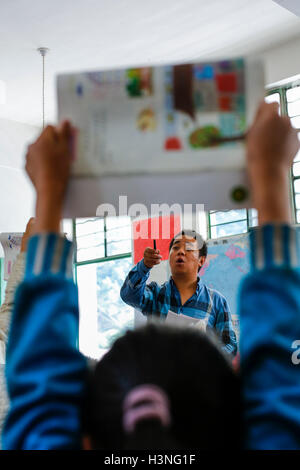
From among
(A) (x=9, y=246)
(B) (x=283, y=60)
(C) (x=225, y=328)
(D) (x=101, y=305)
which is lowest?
(C) (x=225, y=328)

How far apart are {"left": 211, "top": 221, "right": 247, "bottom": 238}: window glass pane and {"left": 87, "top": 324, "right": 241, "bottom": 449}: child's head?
20.8 ft

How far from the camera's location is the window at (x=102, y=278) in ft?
27.5

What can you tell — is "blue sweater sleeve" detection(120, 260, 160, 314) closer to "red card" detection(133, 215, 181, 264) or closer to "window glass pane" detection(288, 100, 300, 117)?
"red card" detection(133, 215, 181, 264)

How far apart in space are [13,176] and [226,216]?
3.78 meters

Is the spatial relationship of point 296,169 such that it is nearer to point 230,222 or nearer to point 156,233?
point 230,222

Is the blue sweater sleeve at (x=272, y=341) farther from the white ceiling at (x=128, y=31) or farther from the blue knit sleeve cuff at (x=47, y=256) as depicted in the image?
the white ceiling at (x=128, y=31)

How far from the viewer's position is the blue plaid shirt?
2.63 metres

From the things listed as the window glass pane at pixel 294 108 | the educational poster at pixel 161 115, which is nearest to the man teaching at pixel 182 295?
the educational poster at pixel 161 115

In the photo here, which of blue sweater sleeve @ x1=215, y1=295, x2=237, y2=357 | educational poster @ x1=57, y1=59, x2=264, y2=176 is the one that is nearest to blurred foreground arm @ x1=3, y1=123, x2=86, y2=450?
educational poster @ x1=57, y1=59, x2=264, y2=176

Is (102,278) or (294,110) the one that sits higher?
(294,110)

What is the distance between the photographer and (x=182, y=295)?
277 cm

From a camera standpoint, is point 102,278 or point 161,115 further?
point 102,278

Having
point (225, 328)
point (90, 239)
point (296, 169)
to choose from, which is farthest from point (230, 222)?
point (225, 328)

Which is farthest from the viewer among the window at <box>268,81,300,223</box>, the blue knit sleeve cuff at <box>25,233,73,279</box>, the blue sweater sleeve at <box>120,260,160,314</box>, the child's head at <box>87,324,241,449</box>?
the window at <box>268,81,300,223</box>
